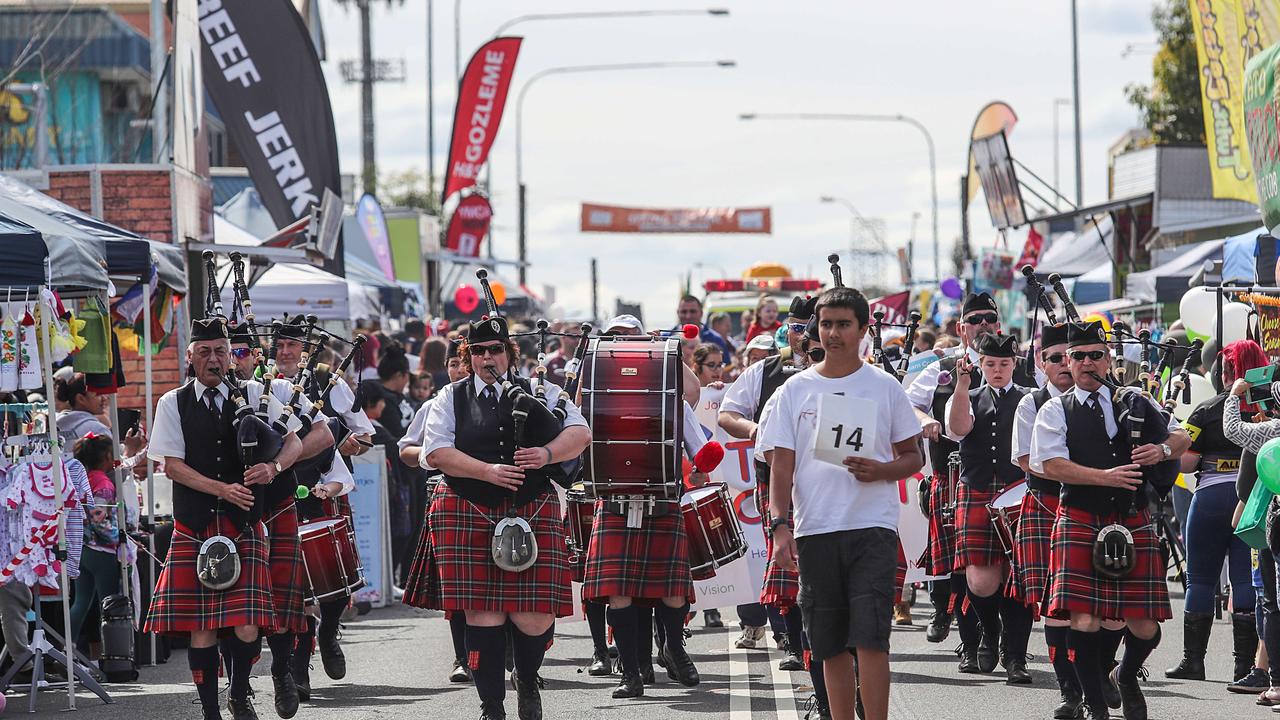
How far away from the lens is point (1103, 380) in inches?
326

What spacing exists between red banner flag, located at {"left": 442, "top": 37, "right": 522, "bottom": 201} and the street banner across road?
34455 mm

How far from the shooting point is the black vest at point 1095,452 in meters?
8.16

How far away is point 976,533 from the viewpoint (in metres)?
10.0

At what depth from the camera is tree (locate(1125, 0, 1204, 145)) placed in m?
36.3

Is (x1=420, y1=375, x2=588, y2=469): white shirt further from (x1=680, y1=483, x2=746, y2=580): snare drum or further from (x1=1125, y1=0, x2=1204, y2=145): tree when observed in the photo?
(x1=1125, y1=0, x2=1204, y2=145): tree

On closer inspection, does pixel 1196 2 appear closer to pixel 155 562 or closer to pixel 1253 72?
pixel 1253 72

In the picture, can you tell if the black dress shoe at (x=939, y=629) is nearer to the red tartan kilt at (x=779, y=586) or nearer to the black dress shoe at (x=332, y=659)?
the red tartan kilt at (x=779, y=586)

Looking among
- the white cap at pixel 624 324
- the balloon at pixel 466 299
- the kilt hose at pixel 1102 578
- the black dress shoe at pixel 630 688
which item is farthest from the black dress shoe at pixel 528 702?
the balloon at pixel 466 299

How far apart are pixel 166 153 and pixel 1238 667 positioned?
34.1 ft

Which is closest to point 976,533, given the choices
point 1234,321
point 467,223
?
point 1234,321

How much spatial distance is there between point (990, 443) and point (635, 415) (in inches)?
79.4

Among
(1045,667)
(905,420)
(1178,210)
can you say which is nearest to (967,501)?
(1045,667)

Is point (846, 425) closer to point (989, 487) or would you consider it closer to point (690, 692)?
point (690, 692)

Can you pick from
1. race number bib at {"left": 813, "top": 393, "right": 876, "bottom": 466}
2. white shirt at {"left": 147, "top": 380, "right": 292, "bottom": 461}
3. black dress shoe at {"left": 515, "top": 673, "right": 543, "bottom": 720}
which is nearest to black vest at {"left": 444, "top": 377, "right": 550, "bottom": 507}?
black dress shoe at {"left": 515, "top": 673, "right": 543, "bottom": 720}
